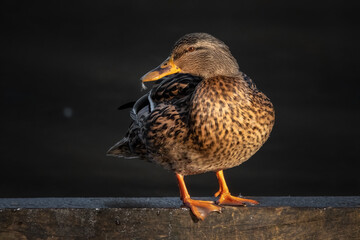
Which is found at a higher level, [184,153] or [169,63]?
[169,63]

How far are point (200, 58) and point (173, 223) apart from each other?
3.09 ft

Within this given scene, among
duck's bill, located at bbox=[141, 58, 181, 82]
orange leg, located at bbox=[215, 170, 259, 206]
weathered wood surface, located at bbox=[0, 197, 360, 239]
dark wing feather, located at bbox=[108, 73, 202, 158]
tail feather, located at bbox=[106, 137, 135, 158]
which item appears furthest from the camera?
tail feather, located at bbox=[106, 137, 135, 158]

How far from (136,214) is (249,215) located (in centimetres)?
59

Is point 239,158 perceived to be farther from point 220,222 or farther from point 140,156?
point 140,156

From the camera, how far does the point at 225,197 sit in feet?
12.5

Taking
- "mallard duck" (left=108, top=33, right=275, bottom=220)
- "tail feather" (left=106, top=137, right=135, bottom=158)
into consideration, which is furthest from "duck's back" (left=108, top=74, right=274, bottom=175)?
"tail feather" (left=106, top=137, right=135, bottom=158)

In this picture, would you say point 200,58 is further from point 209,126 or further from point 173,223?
point 173,223

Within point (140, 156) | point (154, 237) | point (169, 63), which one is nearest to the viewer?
point (154, 237)

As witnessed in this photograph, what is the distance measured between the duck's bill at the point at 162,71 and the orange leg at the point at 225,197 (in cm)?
78

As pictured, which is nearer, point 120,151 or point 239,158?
point 239,158

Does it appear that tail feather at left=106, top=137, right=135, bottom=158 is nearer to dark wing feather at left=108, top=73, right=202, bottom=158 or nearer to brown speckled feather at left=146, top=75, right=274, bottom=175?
dark wing feather at left=108, top=73, right=202, bottom=158

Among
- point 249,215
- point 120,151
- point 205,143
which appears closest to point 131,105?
point 120,151

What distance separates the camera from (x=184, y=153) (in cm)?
344

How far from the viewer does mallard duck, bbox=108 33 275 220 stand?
3338mm
